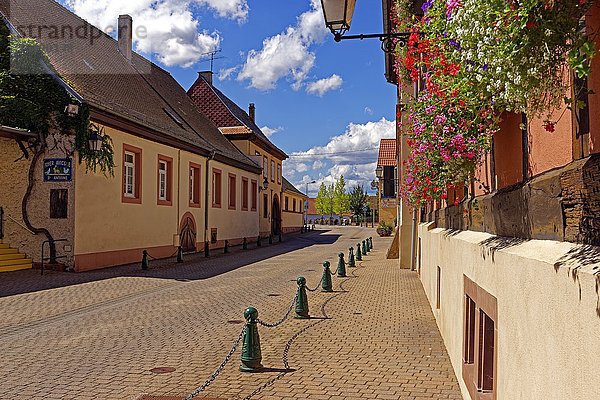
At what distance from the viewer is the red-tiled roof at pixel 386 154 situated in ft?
170

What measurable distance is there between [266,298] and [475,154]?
27.8ft

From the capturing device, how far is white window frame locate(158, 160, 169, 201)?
2356cm

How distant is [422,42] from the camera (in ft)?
14.9

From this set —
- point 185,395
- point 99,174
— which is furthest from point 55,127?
point 185,395

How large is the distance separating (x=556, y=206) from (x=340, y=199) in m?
106

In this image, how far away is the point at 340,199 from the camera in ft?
356

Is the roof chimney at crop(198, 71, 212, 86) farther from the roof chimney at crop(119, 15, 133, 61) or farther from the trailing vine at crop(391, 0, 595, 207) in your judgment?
the trailing vine at crop(391, 0, 595, 207)

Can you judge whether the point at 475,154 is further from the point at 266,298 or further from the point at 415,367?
the point at 266,298

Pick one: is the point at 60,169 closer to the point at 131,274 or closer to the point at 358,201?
the point at 131,274

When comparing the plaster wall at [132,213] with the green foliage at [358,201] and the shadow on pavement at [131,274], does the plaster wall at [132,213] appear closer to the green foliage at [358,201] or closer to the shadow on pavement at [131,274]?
the shadow on pavement at [131,274]

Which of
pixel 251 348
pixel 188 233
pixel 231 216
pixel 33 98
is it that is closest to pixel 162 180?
pixel 188 233

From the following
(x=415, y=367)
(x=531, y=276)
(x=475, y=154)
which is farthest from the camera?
(x=415, y=367)

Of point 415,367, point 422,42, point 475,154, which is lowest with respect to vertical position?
point 415,367

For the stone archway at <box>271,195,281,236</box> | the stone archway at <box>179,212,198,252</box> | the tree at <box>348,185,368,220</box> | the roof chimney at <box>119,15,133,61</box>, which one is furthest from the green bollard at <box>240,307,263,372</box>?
the tree at <box>348,185,368,220</box>
